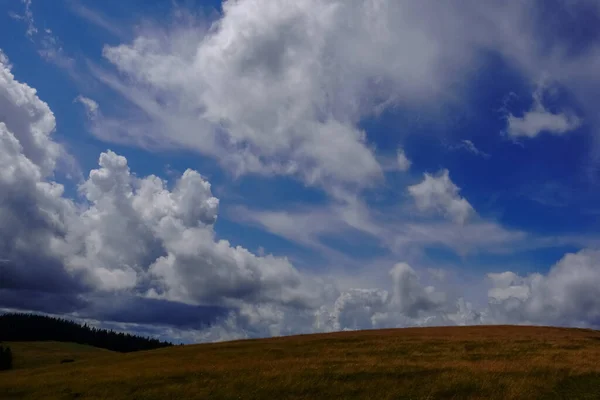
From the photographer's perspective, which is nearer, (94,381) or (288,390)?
(288,390)

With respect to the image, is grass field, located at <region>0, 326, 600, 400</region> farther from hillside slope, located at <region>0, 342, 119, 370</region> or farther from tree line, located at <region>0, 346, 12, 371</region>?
hillside slope, located at <region>0, 342, 119, 370</region>

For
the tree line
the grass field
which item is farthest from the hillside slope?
the grass field

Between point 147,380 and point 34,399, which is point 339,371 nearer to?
point 147,380

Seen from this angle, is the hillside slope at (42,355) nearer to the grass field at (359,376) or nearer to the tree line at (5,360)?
the tree line at (5,360)

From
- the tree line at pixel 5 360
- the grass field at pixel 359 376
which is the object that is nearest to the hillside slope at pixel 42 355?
the tree line at pixel 5 360

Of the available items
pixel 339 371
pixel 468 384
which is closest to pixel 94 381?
pixel 339 371

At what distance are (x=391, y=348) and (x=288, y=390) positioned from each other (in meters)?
20.0

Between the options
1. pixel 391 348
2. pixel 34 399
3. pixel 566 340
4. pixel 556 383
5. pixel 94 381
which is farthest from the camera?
pixel 566 340

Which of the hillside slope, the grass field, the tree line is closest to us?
the grass field

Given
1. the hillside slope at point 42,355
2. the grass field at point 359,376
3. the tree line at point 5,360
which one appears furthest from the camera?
→ the hillside slope at point 42,355

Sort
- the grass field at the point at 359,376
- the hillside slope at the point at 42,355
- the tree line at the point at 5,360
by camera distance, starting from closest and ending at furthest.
Answer: the grass field at the point at 359,376 → the tree line at the point at 5,360 → the hillside slope at the point at 42,355

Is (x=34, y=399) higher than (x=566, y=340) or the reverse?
→ the reverse

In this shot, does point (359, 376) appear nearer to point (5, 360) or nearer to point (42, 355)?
point (5, 360)

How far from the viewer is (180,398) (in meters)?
27.7
